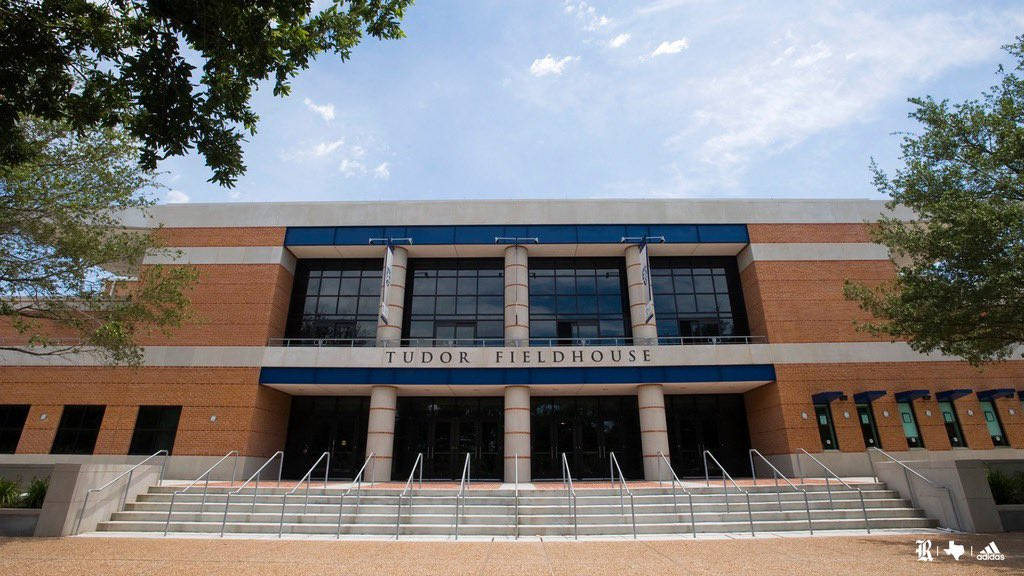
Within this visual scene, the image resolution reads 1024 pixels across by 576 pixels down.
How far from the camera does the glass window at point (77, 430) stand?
19141 millimetres

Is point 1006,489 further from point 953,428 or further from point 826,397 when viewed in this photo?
point 953,428

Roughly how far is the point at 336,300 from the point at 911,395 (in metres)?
24.1

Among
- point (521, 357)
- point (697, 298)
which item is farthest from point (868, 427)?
point (521, 357)

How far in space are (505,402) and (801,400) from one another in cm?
1153

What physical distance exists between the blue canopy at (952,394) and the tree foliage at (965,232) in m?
5.51

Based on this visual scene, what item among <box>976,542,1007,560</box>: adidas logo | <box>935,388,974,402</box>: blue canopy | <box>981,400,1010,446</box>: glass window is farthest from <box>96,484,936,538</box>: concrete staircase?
<box>981,400,1010,446</box>: glass window

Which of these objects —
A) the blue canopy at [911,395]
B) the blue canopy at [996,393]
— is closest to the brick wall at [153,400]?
the blue canopy at [911,395]

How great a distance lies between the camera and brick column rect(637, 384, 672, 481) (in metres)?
19.0

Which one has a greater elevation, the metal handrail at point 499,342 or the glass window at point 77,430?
the metal handrail at point 499,342

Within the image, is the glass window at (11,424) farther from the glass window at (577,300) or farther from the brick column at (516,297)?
the glass window at (577,300)

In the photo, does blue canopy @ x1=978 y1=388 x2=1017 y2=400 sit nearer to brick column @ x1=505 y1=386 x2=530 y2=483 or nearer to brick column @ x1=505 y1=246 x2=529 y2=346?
brick column @ x1=505 y1=386 x2=530 y2=483

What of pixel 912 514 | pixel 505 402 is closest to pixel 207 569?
pixel 505 402

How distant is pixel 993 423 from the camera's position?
63.7 feet

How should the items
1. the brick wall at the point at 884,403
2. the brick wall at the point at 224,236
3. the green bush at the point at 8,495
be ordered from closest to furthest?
1. the green bush at the point at 8,495
2. the brick wall at the point at 884,403
3. the brick wall at the point at 224,236
